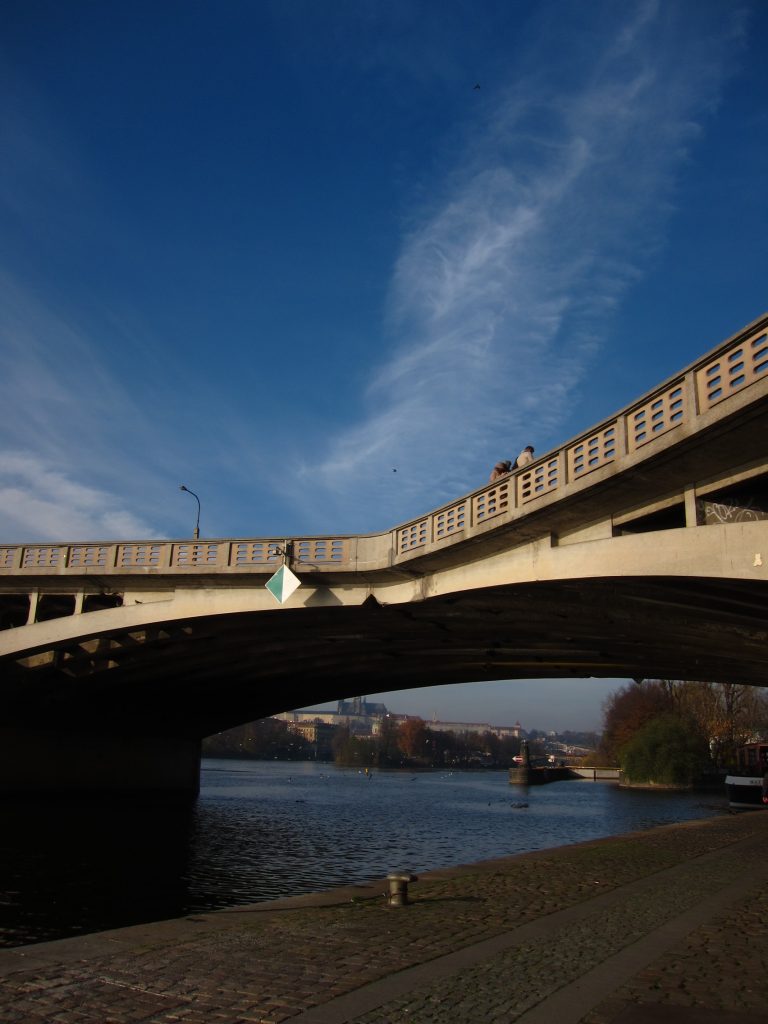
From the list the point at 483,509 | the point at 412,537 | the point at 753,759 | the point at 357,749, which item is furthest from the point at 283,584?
the point at 357,749

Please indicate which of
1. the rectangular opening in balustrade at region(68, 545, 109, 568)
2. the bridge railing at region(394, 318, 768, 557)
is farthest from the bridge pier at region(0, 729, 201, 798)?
the bridge railing at region(394, 318, 768, 557)

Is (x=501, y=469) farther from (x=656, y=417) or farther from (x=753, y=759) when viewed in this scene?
(x=753, y=759)

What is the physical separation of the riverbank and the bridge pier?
33493 mm

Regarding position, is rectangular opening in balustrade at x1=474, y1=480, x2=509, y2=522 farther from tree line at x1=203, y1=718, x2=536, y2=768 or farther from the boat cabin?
tree line at x1=203, y1=718, x2=536, y2=768

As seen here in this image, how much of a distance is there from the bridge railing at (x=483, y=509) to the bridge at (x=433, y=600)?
0.05 metres

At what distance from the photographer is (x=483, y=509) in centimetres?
2211

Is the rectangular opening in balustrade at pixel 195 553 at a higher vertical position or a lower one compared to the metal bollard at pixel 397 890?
higher

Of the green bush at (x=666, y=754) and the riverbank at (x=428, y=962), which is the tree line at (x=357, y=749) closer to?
the green bush at (x=666, y=754)

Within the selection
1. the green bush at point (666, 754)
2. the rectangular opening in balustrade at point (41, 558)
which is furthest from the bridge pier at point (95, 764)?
the green bush at point (666, 754)

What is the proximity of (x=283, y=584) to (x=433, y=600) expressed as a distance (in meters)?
5.14

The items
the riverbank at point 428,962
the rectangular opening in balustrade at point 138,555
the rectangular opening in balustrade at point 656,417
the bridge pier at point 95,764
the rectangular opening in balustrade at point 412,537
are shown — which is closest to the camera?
the riverbank at point 428,962

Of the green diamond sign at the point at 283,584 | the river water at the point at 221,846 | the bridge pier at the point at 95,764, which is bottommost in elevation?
the river water at the point at 221,846

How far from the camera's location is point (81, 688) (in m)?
39.5

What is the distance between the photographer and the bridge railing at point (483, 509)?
14172 millimetres
